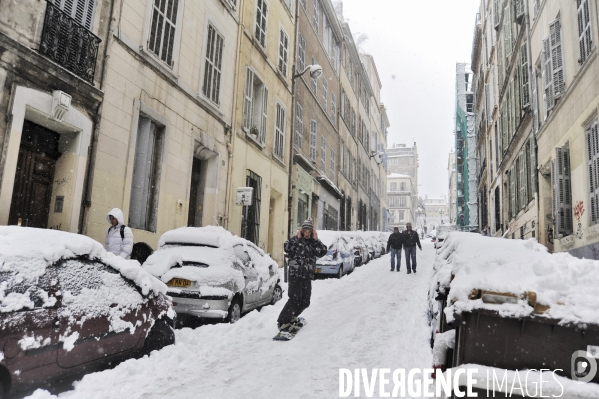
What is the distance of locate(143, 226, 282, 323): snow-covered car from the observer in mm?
6898

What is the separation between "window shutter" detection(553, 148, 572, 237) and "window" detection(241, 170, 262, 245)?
30.3ft

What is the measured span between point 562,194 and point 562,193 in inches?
1.0

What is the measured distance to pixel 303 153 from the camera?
22031 mm

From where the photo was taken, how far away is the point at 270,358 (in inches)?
216

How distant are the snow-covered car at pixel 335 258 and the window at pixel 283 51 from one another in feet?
25.4

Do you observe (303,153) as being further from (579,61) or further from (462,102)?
(462,102)

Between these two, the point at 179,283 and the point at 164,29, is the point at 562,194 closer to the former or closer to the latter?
the point at 179,283

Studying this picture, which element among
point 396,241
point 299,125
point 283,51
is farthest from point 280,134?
point 396,241

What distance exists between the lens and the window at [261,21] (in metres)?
16.8

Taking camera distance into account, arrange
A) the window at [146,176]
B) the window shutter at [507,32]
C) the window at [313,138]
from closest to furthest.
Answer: the window at [146,176] < the window shutter at [507,32] < the window at [313,138]

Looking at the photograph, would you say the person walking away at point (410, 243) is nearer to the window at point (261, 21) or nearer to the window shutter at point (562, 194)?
the window shutter at point (562, 194)

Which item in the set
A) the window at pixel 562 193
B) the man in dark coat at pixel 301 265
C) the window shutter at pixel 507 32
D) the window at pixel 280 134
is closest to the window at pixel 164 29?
the man in dark coat at pixel 301 265

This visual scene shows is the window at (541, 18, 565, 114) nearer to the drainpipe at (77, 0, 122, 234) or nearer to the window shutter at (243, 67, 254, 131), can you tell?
the window shutter at (243, 67, 254, 131)

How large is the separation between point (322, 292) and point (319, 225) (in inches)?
532
